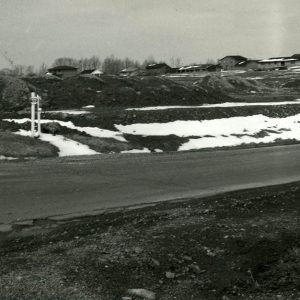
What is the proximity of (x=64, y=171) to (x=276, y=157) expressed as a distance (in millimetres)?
7153

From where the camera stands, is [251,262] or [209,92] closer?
[251,262]

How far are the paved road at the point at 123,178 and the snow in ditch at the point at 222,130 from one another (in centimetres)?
387

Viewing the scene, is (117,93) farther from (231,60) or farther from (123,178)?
(231,60)

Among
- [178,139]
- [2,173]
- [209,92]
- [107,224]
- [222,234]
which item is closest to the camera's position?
[222,234]

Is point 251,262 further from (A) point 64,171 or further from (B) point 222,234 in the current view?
(A) point 64,171

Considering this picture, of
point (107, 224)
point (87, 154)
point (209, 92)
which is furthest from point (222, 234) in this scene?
point (209, 92)

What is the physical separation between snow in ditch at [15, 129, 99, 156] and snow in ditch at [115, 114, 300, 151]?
3835 millimetres

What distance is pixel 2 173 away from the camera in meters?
11.7

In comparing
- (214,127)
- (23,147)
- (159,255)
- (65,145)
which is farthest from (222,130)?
(159,255)

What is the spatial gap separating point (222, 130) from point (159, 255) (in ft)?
54.9

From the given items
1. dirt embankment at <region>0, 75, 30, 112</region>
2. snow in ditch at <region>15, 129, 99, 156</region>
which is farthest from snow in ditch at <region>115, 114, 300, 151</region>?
dirt embankment at <region>0, 75, 30, 112</region>

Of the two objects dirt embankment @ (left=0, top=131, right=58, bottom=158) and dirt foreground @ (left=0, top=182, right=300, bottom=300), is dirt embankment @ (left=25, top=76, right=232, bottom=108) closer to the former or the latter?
dirt embankment @ (left=0, top=131, right=58, bottom=158)

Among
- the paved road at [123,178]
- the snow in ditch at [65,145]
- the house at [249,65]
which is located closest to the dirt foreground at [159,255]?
the paved road at [123,178]

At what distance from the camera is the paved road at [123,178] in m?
9.12
